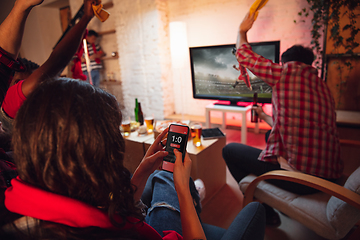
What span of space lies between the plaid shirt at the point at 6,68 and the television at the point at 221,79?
255 cm

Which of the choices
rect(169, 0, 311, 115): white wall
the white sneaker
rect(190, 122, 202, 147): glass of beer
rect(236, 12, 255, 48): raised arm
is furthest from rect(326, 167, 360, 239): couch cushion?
rect(169, 0, 311, 115): white wall

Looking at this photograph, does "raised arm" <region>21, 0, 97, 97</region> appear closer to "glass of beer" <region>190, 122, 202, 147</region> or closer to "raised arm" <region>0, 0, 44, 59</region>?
"raised arm" <region>0, 0, 44, 59</region>

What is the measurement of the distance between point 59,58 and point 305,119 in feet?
4.13

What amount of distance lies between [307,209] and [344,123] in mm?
1289

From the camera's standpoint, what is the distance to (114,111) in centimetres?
55

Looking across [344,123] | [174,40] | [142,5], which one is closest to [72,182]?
[344,123]

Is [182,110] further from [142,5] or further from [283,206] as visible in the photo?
[283,206]

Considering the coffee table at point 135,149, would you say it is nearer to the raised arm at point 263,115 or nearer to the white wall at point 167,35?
the raised arm at point 263,115

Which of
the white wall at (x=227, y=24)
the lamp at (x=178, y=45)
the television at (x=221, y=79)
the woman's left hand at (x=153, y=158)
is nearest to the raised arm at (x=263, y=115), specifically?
the woman's left hand at (x=153, y=158)

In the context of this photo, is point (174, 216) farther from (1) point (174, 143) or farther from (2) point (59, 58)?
(2) point (59, 58)

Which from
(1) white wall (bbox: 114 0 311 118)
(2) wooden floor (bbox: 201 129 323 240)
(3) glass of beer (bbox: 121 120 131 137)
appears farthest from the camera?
(1) white wall (bbox: 114 0 311 118)

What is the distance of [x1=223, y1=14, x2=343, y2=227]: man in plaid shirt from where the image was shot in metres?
1.21

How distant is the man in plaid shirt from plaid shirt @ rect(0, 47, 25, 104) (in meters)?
1.18

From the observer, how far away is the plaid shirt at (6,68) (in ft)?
2.35
